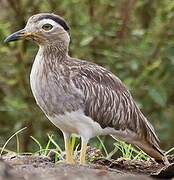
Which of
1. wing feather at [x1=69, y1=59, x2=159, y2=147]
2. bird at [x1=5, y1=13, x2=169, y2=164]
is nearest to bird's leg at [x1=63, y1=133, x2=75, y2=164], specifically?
bird at [x1=5, y1=13, x2=169, y2=164]

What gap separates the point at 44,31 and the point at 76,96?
68cm

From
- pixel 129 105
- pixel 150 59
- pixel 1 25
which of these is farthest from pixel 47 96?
pixel 150 59

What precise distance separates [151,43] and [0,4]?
1824 mm

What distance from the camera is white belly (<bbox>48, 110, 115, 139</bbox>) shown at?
6996 millimetres

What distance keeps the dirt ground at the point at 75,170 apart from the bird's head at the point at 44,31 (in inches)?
39.9

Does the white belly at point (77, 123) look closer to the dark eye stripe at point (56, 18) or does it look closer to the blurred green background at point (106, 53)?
the dark eye stripe at point (56, 18)

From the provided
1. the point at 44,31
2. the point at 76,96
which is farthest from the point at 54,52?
the point at 76,96

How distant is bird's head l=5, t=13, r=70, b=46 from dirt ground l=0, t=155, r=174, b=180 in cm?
101

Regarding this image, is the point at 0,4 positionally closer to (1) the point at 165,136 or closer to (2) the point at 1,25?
(2) the point at 1,25

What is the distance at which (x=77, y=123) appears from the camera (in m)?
7.02

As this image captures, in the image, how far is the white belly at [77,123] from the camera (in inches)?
275

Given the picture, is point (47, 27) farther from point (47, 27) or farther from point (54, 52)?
point (54, 52)

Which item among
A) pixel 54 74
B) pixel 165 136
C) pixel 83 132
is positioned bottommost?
pixel 165 136

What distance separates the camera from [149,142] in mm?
7746
